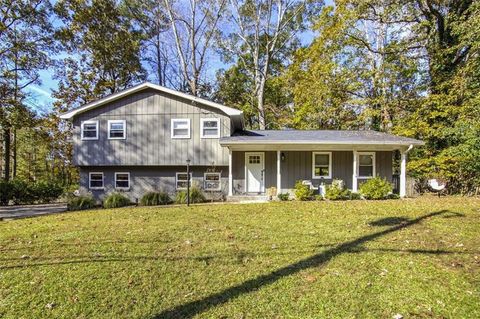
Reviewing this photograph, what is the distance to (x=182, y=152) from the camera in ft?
50.2

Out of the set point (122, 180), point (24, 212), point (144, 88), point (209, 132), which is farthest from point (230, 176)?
point (24, 212)

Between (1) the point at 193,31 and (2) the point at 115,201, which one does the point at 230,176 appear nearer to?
(2) the point at 115,201

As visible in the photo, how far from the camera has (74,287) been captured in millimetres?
4488

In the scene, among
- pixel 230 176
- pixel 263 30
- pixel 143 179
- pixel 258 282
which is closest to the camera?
pixel 258 282

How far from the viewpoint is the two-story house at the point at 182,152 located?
15.3 metres

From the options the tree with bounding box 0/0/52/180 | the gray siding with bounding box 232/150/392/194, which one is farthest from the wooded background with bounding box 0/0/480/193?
the gray siding with bounding box 232/150/392/194

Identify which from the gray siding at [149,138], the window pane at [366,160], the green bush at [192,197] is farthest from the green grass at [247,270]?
the gray siding at [149,138]

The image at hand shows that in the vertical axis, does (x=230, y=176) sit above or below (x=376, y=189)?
above

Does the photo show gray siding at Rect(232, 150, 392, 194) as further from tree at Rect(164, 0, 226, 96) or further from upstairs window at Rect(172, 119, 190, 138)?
tree at Rect(164, 0, 226, 96)

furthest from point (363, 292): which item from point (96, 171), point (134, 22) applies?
point (134, 22)

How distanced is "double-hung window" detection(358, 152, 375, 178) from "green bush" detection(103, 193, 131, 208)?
1167cm

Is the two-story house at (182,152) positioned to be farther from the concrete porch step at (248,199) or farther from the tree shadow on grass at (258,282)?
the tree shadow on grass at (258,282)

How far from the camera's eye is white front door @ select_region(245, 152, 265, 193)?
1550cm

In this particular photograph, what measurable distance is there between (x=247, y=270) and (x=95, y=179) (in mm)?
13630
